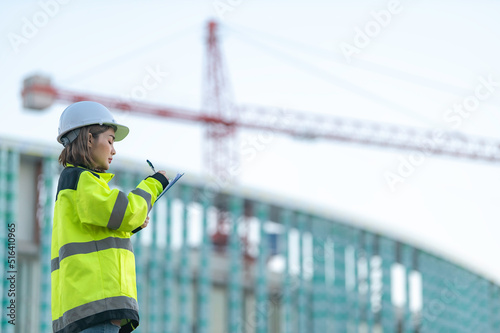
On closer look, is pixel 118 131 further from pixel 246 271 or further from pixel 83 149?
pixel 246 271

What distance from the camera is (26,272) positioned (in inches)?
941

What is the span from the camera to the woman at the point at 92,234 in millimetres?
4375

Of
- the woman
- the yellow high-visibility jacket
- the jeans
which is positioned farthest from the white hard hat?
the jeans

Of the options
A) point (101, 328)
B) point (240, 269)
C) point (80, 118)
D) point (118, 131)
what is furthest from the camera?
Answer: point (240, 269)

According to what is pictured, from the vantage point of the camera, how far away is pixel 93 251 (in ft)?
14.6

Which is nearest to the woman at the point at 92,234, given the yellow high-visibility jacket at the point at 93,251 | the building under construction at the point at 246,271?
the yellow high-visibility jacket at the point at 93,251

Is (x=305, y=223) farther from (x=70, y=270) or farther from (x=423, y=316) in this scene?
(x=70, y=270)

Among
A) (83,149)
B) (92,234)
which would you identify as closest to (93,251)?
(92,234)

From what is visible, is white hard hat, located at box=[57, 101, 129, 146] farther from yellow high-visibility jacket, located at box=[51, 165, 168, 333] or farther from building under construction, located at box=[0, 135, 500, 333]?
building under construction, located at box=[0, 135, 500, 333]

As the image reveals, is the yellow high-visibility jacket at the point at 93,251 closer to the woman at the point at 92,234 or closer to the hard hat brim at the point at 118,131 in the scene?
the woman at the point at 92,234

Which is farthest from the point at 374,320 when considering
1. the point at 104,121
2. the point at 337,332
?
the point at 104,121

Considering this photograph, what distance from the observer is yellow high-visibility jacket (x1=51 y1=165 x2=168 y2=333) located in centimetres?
437

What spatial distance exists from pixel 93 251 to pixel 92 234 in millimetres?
99

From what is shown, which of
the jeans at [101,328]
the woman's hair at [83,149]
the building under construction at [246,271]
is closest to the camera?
the jeans at [101,328]
